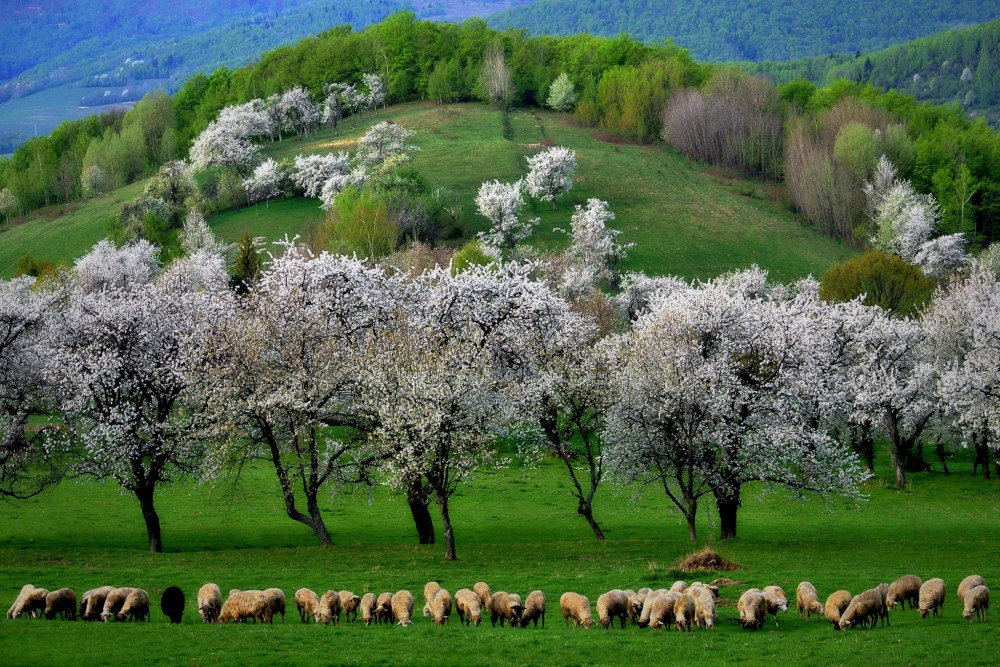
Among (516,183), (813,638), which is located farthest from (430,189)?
(813,638)

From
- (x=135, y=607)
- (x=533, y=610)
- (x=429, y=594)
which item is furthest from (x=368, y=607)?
(x=135, y=607)

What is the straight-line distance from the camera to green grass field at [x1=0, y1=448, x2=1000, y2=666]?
81.5ft

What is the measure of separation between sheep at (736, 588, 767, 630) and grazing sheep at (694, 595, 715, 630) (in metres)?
0.79

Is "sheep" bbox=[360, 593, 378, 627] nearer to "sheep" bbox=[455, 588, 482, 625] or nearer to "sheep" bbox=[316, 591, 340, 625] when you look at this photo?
"sheep" bbox=[316, 591, 340, 625]

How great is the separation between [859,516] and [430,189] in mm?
87672

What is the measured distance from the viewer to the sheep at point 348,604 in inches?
1176

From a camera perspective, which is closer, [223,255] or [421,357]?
[421,357]

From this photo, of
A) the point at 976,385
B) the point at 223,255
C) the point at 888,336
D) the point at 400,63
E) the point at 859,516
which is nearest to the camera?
the point at 859,516

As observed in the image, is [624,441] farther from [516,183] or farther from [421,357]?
[516,183]

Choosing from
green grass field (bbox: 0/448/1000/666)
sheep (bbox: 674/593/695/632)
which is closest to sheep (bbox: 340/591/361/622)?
green grass field (bbox: 0/448/1000/666)

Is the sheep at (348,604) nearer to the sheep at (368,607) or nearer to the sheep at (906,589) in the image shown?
the sheep at (368,607)

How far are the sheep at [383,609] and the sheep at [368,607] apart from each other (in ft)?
0.47

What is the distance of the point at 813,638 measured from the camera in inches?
1027

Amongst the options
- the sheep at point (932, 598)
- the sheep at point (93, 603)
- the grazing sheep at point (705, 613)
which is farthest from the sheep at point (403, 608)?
the sheep at point (932, 598)
